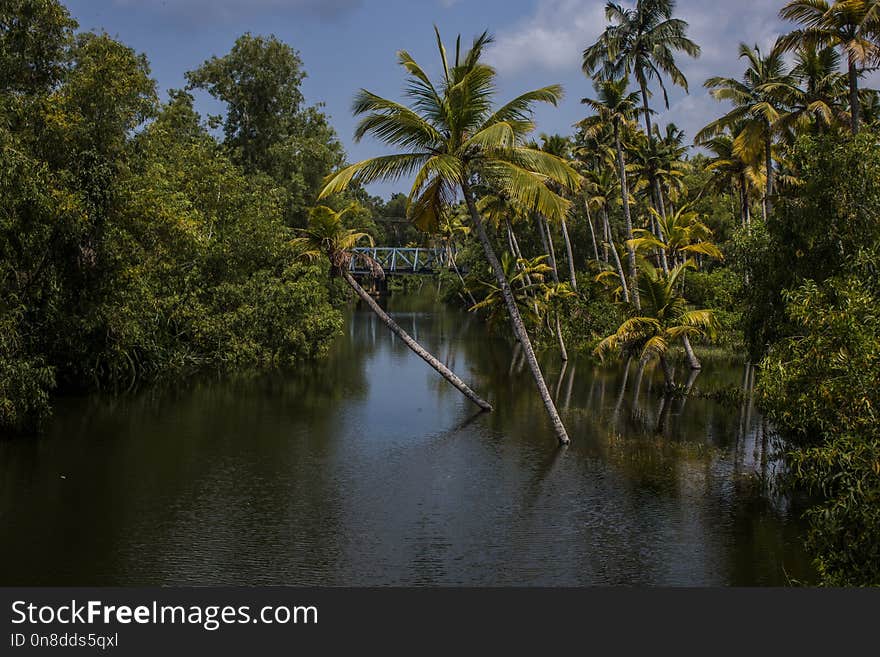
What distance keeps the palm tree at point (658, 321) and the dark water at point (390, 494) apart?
2186 mm

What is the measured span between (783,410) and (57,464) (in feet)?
49.5

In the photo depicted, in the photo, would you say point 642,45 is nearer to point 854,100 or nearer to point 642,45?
point 642,45

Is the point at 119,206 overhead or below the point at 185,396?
overhead

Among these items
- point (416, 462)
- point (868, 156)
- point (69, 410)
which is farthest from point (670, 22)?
point (69, 410)

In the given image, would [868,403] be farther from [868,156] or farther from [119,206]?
[119,206]

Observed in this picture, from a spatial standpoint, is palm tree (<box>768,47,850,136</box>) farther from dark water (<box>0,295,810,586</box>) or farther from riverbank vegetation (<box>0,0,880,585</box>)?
dark water (<box>0,295,810,586</box>)

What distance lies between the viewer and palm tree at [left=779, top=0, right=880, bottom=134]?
18.8 meters

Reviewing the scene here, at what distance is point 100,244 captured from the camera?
73.4 ft

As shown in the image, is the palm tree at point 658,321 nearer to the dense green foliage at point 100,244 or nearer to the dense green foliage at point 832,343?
the dense green foliage at point 832,343

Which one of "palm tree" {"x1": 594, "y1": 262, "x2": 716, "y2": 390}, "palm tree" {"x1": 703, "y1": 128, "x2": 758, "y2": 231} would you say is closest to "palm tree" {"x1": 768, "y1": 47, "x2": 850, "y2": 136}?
"palm tree" {"x1": 594, "y1": 262, "x2": 716, "y2": 390}

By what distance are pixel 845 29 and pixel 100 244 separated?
65.6 ft

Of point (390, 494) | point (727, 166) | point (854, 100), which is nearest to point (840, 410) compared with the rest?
point (390, 494)

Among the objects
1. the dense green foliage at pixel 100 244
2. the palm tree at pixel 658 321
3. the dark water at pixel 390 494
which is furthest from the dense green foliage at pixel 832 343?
the dense green foliage at pixel 100 244

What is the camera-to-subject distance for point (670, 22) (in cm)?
3042
